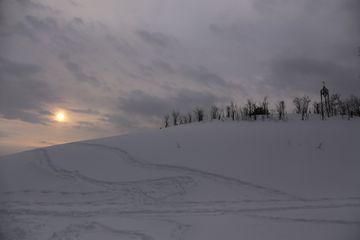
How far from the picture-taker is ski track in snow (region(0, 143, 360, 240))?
8.27 metres

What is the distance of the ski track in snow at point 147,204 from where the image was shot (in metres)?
8.27

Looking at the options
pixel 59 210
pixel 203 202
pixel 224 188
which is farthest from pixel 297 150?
pixel 59 210

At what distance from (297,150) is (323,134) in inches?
91.4

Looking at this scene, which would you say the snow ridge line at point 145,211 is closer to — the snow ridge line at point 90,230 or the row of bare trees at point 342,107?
the snow ridge line at point 90,230

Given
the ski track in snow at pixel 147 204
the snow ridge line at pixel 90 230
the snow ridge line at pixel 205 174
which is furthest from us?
the snow ridge line at pixel 205 174

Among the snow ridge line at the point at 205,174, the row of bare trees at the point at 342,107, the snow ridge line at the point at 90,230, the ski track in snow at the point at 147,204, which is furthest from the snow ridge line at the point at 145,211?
the row of bare trees at the point at 342,107

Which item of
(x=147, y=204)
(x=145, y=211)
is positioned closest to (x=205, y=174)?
(x=147, y=204)

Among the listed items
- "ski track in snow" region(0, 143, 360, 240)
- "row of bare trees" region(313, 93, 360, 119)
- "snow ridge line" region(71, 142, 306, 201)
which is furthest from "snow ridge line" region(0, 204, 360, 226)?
"row of bare trees" region(313, 93, 360, 119)

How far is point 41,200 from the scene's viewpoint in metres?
10.5

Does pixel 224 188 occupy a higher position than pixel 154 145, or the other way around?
pixel 154 145

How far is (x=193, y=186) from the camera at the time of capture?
10.8 metres

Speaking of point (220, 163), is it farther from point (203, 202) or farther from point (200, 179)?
point (203, 202)

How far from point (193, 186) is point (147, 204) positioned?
160 centimetres

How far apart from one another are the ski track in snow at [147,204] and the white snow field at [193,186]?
0.03m
